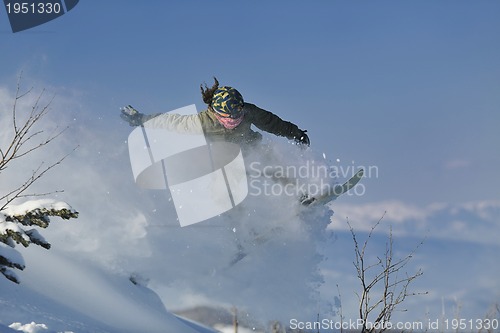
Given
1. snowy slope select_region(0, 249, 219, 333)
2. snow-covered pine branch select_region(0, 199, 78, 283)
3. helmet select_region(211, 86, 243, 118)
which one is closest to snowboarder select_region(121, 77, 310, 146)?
helmet select_region(211, 86, 243, 118)

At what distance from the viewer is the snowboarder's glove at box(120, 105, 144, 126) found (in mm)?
8609

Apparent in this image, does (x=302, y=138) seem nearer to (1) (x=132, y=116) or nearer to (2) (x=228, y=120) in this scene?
(2) (x=228, y=120)

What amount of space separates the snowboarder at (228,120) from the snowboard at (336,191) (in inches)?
46.4

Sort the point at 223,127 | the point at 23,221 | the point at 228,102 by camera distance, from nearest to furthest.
A: the point at 23,221 → the point at 228,102 → the point at 223,127

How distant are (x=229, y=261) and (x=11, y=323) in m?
5.87

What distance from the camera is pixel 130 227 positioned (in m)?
10.3

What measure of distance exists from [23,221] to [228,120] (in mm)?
4501

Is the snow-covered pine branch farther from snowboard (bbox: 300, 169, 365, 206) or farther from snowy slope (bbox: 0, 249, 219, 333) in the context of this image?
snowboard (bbox: 300, 169, 365, 206)

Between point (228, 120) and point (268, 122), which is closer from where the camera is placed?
point (228, 120)

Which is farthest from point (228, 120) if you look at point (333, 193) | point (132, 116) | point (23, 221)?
point (23, 221)

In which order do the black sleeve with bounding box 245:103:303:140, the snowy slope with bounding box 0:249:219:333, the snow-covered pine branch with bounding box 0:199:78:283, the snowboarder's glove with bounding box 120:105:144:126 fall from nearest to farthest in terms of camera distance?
the snow-covered pine branch with bounding box 0:199:78:283
the snowy slope with bounding box 0:249:219:333
the black sleeve with bounding box 245:103:303:140
the snowboarder's glove with bounding box 120:105:144:126

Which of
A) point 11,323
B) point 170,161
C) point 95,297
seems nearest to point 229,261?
point 170,161

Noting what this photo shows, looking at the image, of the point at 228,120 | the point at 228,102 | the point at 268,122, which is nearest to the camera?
the point at 228,102

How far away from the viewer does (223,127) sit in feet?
27.3
